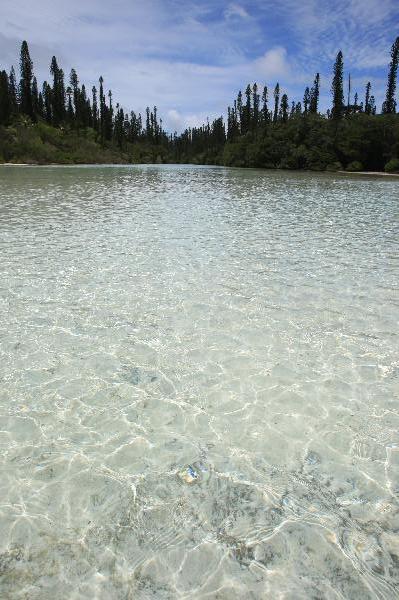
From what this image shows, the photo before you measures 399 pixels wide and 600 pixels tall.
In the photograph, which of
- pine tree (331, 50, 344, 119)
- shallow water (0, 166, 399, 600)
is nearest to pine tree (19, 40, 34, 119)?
pine tree (331, 50, 344, 119)

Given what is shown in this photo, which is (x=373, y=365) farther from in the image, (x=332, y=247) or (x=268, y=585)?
(x=332, y=247)

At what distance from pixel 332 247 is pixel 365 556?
9.27m

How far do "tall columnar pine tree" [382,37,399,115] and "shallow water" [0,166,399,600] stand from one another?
62759mm

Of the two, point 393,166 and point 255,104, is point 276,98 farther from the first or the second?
point 393,166

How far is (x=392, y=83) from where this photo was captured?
59.0 meters

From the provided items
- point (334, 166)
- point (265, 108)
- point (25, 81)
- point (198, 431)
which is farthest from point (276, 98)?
point (198, 431)

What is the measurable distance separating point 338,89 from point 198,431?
69.2 m

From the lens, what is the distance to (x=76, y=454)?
3.46 metres

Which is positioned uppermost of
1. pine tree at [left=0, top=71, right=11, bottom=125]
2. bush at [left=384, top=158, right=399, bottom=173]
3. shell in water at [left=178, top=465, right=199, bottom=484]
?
pine tree at [left=0, top=71, right=11, bottom=125]

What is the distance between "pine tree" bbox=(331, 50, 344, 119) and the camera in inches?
2345

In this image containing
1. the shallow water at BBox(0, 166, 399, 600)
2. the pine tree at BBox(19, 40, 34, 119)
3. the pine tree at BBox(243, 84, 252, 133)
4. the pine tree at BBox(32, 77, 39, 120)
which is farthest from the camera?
the pine tree at BBox(243, 84, 252, 133)

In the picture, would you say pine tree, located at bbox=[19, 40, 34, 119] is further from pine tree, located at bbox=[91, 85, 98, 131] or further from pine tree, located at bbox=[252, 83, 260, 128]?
pine tree, located at bbox=[252, 83, 260, 128]

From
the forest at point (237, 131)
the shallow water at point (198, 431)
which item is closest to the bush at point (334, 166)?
the forest at point (237, 131)

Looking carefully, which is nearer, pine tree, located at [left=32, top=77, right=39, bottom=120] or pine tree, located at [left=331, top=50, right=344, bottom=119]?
pine tree, located at [left=331, top=50, right=344, bottom=119]
